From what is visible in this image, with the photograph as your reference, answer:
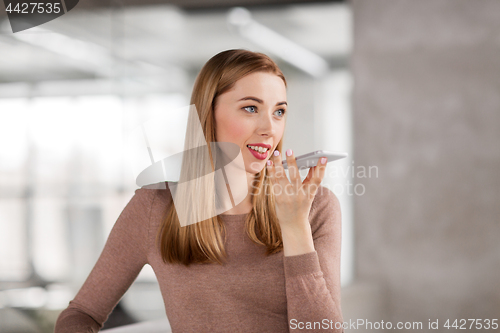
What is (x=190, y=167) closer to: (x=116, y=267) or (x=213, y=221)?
(x=213, y=221)

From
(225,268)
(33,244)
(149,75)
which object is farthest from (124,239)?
(149,75)

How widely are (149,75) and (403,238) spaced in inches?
58.5

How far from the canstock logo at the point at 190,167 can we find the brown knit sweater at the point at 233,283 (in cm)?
5

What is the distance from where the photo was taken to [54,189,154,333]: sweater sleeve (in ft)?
2.58

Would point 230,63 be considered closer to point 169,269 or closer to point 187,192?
point 187,192

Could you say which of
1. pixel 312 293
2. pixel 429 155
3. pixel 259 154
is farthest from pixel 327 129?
pixel 312 293

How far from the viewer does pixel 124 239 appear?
2.68 ft

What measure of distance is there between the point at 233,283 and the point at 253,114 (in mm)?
307

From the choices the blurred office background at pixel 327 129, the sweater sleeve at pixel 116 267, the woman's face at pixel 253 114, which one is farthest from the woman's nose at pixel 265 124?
the blurred office background at pixel 327 129

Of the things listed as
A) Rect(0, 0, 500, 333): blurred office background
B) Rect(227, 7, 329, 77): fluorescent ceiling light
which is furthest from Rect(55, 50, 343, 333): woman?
Rect(227, 7, 329, 77): fluorescent ceiling light

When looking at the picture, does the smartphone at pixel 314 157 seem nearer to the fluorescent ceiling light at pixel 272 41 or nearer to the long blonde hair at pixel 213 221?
the long blonde hair at pixel 213 221

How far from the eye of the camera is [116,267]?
0.80 m

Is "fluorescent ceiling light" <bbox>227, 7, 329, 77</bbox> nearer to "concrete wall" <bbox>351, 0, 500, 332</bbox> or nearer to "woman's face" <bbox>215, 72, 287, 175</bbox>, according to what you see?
"concrete wall" <bbox>351, 0, 500, 332</bbox>

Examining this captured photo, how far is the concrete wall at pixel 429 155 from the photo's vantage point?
1.62 meters
